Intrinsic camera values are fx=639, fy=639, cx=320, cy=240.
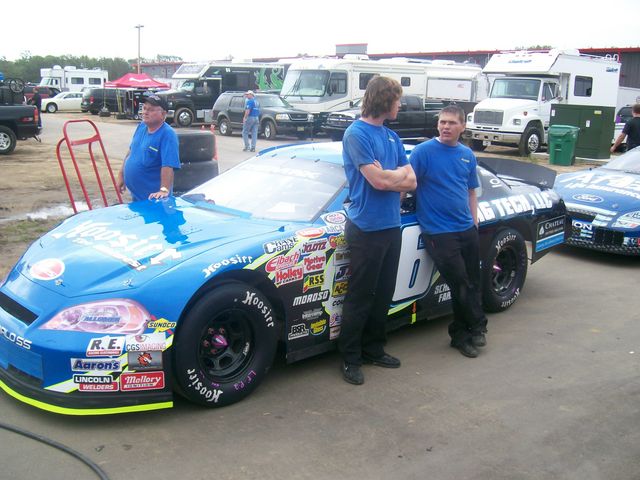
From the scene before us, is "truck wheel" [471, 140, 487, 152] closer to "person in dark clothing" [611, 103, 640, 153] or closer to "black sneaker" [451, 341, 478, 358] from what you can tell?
"person in dark clothing" [611, 103, 640, 153]

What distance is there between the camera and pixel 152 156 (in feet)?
17.9

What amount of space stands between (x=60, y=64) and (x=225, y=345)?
9140cm

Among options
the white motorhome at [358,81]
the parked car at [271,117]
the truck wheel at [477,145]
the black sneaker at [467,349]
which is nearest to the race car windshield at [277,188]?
the black sneaker at [467,349]

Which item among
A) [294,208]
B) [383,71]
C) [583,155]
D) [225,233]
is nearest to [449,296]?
[294,208]

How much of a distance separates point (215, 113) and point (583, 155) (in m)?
13.6

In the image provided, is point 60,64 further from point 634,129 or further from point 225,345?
point 225,345

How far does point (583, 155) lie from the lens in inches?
717

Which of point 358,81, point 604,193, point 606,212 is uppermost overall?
point 358,81

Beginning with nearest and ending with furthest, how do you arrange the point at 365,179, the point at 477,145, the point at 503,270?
1. the point at 365,179
2. the point at 503,270
3. the point at 477,145

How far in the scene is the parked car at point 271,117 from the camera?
22391 millimetres

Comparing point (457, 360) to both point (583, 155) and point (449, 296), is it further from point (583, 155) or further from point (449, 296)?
point (583, 155)

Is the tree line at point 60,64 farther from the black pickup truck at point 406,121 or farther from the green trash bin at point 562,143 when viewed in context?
the green trash bin at point 562,143

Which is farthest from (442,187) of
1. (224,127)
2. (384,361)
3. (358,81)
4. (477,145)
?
(224,127)

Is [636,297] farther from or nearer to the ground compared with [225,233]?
nearer to the ground
